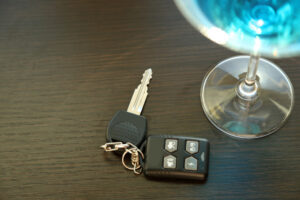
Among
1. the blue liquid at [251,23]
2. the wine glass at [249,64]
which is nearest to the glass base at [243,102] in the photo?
the wine glass at [249,64]

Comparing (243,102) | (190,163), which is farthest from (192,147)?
(243,102)

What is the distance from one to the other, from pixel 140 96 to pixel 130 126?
5cm

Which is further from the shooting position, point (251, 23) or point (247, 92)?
point (247, 92)

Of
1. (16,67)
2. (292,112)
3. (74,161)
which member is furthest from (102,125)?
(292,112)

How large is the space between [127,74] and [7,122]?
196mm

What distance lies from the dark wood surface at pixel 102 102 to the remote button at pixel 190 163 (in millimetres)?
30

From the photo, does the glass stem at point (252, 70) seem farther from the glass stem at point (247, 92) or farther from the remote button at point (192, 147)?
the remote button at point (192, 147)

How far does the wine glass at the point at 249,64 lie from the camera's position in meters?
0.43

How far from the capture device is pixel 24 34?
0.66 m

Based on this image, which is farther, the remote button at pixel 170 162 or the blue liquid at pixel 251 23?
the remote button at pixel 170 162

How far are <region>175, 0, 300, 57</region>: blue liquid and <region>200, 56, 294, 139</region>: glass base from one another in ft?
0.39

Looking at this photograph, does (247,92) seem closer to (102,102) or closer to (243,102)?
(243,102)

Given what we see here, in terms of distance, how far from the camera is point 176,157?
53cm

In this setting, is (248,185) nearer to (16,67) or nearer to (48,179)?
(48,179)
